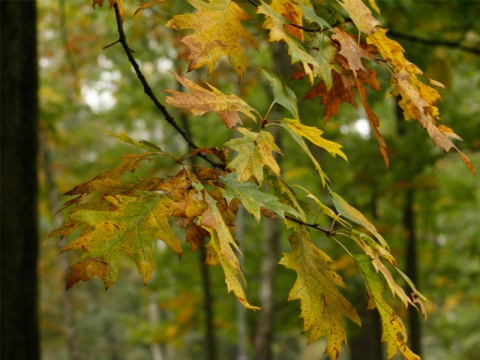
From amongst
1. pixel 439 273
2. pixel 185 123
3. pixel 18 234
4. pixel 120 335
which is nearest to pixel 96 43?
pixel 185 123

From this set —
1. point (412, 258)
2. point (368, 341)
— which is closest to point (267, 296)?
point (412, 258)

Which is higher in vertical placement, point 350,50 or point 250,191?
point 350,50

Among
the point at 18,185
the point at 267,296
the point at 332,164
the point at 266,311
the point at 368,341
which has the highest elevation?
the point at 18,185

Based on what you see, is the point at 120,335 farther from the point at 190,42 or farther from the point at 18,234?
the point at 190,42

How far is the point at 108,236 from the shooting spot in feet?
3.88

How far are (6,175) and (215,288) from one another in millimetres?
6231

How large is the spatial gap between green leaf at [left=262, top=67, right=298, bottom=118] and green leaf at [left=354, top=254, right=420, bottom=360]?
15.4 inches

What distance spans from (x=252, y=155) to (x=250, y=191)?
12 centimetres

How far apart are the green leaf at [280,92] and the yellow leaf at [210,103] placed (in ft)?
0.29

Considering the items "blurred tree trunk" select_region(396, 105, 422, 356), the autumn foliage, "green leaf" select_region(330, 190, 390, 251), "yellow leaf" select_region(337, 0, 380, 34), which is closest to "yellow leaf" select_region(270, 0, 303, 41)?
the autumn foliage

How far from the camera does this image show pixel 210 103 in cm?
133

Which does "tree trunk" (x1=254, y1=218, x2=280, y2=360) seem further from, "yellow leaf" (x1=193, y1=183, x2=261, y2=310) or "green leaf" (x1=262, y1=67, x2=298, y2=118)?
"yellow leaf" (x1=193, y1=183, x2=261, y2=310)

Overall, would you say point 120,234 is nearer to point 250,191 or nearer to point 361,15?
point 250,191

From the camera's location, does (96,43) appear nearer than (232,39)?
No
